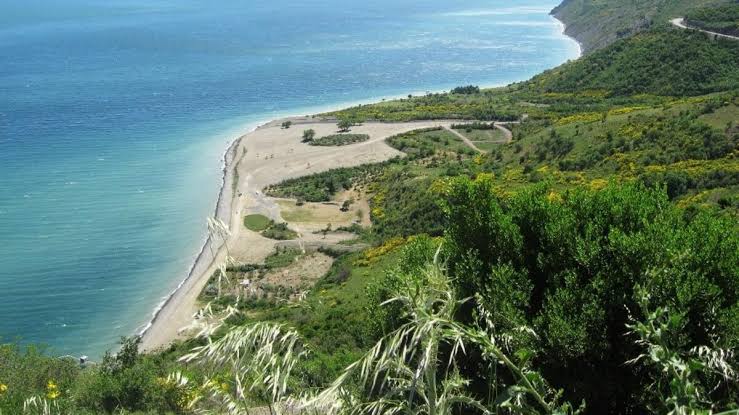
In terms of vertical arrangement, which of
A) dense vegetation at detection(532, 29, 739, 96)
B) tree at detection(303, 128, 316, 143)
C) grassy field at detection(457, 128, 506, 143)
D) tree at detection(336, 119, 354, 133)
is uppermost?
dense vegetation at detection(532, 29, 739, 96)

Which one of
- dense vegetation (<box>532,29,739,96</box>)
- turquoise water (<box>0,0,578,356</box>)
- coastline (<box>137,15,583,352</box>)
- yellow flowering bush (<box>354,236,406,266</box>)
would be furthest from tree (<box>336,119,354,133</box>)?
yellow flowering bush (<box>354,236,406,266</box>)

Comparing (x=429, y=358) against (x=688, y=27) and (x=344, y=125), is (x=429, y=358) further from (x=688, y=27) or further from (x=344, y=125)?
(x=688, y=27)

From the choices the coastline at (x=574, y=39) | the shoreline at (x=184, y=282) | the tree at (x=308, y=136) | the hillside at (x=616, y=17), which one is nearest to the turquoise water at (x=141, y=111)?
the shoreline at (x=184, y=282)

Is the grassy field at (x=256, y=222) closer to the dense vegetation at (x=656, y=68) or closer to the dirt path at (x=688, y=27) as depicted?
the dense vegetation at (x=656, y=68)

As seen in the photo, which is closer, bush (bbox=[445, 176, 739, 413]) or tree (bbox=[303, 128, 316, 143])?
bush (bbox=[445, 176, 739, 413])

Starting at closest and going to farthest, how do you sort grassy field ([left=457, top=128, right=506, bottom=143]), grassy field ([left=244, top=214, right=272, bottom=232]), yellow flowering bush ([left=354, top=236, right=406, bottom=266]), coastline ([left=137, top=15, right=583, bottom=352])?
coastline ([left=137, top=15, right=583, bottom=352]), yellow flowering bush ([left=354, top=236, right=406, bottom=266]), grassy field ([left=244, top=214, right=272, bottom=232]), grassy field ([left=457, top=128, right=506, bottom=143])

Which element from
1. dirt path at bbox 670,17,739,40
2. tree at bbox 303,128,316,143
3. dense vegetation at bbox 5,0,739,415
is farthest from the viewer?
dirt path at bbox 670,17,739,40

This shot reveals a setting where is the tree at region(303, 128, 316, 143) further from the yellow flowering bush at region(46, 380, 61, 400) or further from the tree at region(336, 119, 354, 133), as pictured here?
the yellow flowering bush at region(46, 380, 61, 400)
